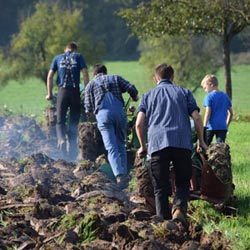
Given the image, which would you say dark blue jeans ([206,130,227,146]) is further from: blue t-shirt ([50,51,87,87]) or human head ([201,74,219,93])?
blue t-shirt ([50,51,87,87])

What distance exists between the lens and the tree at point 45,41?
3603 cm

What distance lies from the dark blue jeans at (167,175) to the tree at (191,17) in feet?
50.1

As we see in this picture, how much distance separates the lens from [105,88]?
40.3 ft

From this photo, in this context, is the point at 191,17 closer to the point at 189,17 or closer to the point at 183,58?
the point at 189,17

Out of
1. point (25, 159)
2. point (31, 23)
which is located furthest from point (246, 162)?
point (31, 23)

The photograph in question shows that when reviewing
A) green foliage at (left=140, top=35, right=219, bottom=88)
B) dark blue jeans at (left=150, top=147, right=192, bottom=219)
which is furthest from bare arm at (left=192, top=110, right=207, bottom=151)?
green foliage at (left=140, top=35, right=219, bottom=88)

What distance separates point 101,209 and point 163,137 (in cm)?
98

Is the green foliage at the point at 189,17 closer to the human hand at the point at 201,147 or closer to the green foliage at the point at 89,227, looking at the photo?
the human hand at the point at 201,147

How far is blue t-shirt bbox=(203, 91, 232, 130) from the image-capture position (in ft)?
40.0

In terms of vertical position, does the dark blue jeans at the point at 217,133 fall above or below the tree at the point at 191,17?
below

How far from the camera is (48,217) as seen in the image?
8.81 m

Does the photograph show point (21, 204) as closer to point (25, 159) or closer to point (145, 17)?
Result: point (25, 159)

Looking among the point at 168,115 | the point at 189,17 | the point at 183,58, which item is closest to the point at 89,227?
the point at 168,115

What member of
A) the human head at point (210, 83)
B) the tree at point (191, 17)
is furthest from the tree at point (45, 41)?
the human head at point (210, 83)
